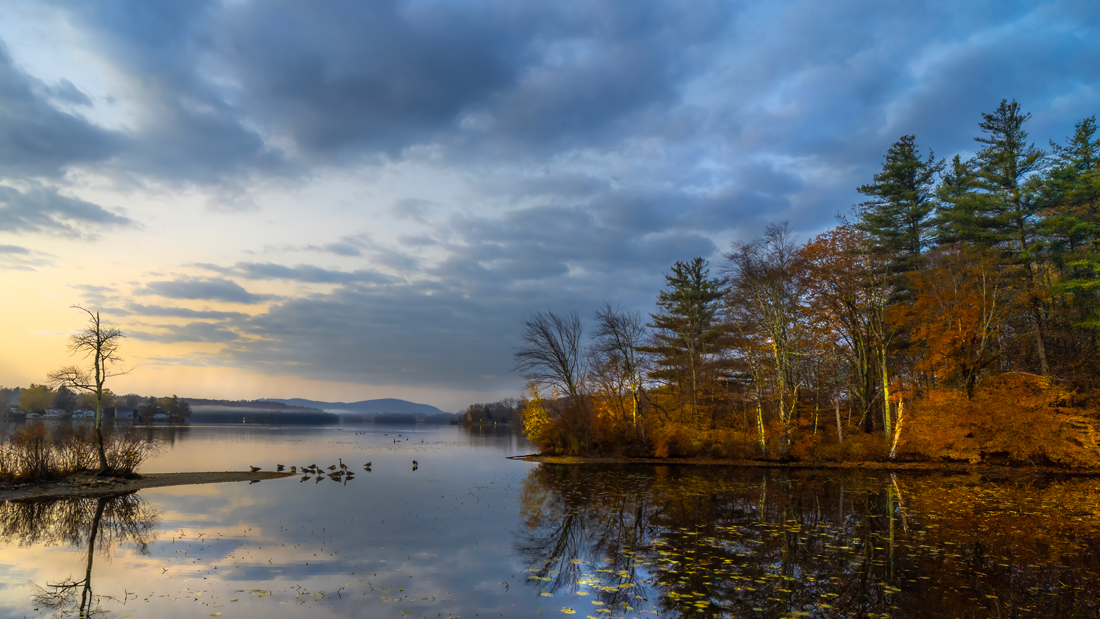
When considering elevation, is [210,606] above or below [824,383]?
below

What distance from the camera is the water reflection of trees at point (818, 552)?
8164mm

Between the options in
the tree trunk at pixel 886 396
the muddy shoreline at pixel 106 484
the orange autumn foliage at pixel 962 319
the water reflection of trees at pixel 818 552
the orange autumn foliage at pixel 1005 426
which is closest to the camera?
the water reflection of trees at pixel 818 552

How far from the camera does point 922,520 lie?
14.9 meters

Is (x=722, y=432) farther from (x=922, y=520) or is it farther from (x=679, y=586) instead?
(x=679, y=586)

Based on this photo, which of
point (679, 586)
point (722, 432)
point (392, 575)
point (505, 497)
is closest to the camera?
point (679, 586)

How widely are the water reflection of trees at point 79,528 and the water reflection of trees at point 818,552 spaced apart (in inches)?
301

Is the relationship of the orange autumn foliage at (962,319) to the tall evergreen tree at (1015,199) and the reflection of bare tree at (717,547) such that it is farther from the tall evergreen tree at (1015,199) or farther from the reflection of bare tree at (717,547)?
the reflection of bare tree at (717,547)

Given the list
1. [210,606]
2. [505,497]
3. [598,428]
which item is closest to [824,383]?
[598,428]

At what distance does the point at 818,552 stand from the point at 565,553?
5.19 m

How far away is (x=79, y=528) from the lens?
48.7ft

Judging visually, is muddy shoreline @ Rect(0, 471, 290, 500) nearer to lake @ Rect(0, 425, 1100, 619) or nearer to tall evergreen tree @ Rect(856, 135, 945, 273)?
lake @ Rect(0, 425, 1100, 619)

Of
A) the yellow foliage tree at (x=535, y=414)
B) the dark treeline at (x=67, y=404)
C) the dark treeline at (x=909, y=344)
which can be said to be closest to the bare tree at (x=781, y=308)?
the dark treeline at (x=909, y=344)

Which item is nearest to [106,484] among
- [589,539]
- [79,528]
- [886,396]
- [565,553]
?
[79,528]

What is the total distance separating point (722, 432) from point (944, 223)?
82.7ft
